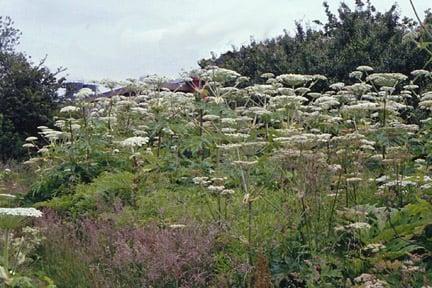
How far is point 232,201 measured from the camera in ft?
20.4

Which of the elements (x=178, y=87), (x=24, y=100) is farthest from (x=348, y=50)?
(x=24, y=100)

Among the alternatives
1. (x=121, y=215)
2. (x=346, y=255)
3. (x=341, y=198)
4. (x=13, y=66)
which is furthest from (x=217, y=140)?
(x=13, y=66)

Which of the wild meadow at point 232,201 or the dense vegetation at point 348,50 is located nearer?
the wild meadow at point 232,201

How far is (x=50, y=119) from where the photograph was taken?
59.3 feet

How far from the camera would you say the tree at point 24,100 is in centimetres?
1770

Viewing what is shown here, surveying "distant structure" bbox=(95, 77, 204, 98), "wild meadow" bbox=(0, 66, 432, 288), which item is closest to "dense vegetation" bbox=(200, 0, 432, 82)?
"distant structure" bbox=(95, 77, 204, 98)

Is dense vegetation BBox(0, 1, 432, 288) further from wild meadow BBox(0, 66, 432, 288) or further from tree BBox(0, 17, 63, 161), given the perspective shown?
tree BBox(0, 17, 63, 161)

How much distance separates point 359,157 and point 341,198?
343 millimetres

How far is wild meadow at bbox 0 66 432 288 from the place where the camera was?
445 centimetres

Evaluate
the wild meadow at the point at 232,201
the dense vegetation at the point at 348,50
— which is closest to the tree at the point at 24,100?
the dense vegetation at the point at 348,50

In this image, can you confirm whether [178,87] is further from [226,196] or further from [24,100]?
[24,100]

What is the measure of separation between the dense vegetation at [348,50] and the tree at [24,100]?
17.3 ft

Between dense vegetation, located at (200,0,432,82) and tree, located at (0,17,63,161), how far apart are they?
5261mm

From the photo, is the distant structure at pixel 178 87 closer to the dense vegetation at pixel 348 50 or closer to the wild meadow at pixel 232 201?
the wild meadow at pixel 232 201
